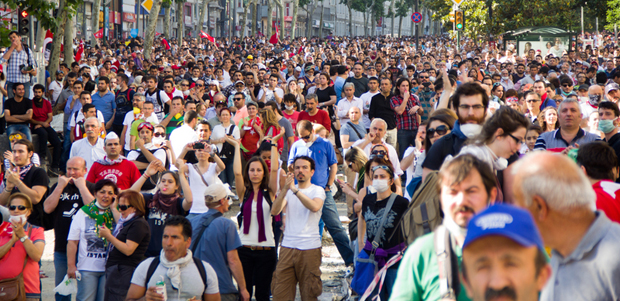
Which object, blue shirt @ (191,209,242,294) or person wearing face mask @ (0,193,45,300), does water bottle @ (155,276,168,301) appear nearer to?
blue shirt @ (191,209,242,294)

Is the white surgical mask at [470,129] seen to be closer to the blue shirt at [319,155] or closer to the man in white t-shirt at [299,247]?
the man in white t-shirt at [299,247]

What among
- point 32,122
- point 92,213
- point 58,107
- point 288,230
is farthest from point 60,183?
point 58,107

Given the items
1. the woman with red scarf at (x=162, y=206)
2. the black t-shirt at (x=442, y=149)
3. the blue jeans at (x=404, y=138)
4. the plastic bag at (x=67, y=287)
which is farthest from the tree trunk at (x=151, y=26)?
the black t-shirt at (x=442, y=149)

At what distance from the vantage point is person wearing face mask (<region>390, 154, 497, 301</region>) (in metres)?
2.38

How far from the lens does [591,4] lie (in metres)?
37.9

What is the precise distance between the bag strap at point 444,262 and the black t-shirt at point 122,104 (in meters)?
11.3

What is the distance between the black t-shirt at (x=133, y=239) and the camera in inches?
233

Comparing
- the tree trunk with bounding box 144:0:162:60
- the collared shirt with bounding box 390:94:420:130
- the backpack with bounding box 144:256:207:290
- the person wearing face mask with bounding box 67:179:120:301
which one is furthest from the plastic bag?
the tree trunk with bounding box 144:0:162:60

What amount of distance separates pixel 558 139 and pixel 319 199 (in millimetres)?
2242

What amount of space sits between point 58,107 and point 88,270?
30.0 feet

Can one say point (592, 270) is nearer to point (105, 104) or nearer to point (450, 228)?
point (450, 228)

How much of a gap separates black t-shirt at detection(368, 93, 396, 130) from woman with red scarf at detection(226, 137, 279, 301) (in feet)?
18.6

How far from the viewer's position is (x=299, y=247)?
6.42 metres

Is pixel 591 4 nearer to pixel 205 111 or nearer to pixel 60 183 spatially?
pixel 205 111
